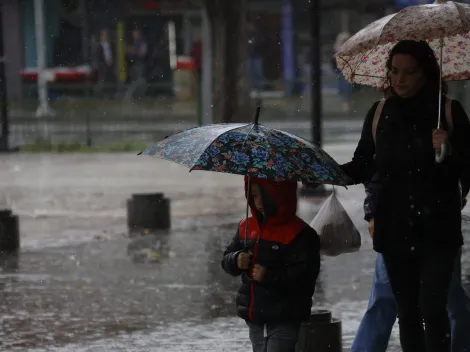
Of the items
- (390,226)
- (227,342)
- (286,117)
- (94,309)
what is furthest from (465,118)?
(286,117)

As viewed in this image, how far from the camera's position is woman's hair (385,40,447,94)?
5.69 m

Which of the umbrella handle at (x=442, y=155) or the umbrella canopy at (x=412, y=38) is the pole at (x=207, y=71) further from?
the umbrella handle at (x=442, y=155)

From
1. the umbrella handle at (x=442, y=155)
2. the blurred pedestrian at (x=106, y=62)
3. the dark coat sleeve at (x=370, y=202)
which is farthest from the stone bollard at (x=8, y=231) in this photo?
the blurred pedestrian at (x=106, y=62)

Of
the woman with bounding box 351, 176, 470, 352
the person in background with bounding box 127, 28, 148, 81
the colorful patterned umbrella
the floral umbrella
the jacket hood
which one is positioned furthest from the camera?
the person in background with bounding box 127, 28, 148, 81

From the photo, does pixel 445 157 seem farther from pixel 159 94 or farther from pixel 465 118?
pixel 159 94

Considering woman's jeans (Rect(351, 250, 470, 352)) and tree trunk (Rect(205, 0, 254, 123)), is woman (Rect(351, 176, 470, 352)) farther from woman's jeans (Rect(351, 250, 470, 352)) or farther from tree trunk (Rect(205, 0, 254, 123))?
tree trunk (Rect(205, 0, 254, 123))

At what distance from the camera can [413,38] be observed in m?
5.76

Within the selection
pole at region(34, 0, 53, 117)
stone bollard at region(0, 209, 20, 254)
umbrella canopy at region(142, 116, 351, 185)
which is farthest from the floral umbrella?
pole at region(34, 0, 53, 117)

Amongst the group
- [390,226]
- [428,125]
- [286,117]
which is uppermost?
[428,125]

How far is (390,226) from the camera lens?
225 inches

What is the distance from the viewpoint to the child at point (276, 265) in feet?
17.7

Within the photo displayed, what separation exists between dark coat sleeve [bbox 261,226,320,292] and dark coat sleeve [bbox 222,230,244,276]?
→ 0.15m

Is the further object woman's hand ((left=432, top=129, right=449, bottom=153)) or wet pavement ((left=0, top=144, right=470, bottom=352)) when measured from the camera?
wet pavement ((left=0, top=144, right=470, bottom=352))

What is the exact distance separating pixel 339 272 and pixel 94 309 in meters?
2.26
